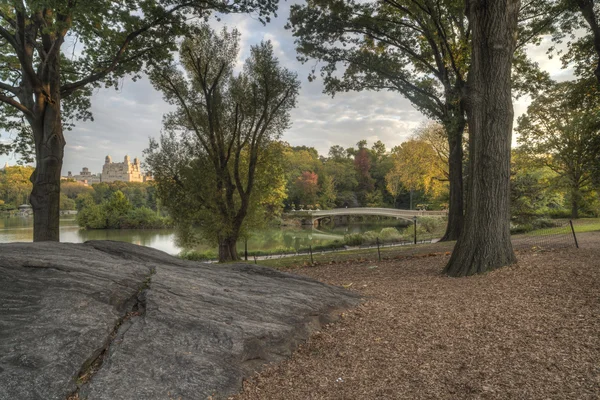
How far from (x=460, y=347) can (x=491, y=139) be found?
463cm

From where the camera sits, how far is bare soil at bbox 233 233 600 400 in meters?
2.77

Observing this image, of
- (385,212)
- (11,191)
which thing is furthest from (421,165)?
(11,191)

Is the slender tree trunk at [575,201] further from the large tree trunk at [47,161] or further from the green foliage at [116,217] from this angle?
the green foliage at [116,217]

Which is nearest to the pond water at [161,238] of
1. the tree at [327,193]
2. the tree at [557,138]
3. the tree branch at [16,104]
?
the tree at [557,138]

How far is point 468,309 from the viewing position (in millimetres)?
4527

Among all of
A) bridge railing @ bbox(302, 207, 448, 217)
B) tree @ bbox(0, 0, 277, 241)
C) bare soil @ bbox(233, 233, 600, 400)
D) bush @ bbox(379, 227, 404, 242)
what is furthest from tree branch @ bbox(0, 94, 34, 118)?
bridge railing @ bbox(302, 207, 448, 217)

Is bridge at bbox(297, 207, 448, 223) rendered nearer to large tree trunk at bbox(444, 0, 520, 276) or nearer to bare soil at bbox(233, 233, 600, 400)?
large tree trunk at bbox(444, 0, 520, 276)

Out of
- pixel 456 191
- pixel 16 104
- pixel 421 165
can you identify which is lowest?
pixel 456 191

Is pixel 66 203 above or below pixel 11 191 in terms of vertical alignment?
below

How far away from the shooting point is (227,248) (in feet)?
49.5

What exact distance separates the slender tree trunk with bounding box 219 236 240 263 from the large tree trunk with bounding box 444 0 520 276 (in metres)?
10.2

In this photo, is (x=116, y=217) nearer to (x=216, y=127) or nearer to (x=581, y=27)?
(x=216, y=127)

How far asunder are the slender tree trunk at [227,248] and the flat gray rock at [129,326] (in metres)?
10.4

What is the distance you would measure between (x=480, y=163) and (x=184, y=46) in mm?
12073
